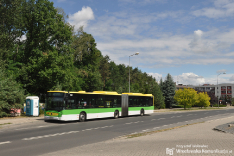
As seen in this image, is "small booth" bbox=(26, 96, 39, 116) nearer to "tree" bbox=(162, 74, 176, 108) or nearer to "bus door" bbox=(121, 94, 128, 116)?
"bus door" bbox=(121, 94, 128, 116)

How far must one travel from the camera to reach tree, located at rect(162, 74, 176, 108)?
65.4 meters

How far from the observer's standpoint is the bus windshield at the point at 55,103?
1920 cm

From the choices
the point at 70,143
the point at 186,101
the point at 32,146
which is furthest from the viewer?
the point at 186,101

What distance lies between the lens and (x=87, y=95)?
21.5 meters

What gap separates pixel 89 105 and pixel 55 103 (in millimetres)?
3516

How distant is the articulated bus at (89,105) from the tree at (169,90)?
123 ft

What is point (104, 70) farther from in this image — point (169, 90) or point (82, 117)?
point (82, 117)

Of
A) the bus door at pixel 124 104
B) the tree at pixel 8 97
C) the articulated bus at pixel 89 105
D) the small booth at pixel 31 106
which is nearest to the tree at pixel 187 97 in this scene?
the articulated bus at pixel 89 105

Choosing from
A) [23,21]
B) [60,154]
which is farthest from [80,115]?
[23,21]

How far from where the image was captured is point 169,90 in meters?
65.6

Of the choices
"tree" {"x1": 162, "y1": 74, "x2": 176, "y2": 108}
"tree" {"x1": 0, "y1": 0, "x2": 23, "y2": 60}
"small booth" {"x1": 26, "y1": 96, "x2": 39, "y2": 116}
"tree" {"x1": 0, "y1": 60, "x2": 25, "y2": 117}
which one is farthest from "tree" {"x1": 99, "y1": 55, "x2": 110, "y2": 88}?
"tree" {"x1": 0, "y1": 60, "x2": 25, "y2": 117}

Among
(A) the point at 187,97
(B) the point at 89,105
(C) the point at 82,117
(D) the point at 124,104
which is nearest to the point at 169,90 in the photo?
(A) the point at 187,97

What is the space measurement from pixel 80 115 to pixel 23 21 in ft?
73.6

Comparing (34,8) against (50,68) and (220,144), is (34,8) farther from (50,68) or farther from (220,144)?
(220,144)
